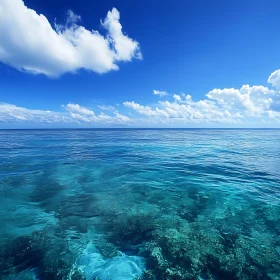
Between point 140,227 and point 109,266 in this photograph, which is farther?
point 140,227

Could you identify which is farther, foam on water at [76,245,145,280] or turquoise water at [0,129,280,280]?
turquoise water at [0,129,280,280]

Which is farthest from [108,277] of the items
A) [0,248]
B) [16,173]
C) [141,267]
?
[16,173]

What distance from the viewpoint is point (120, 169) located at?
62.6ft

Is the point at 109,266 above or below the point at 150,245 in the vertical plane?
below

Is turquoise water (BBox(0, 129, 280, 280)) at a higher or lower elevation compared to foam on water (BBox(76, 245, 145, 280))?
higher

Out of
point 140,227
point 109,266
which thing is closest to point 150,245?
point 140,227

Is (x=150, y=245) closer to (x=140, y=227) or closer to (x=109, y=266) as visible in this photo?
(x=140, y=227)

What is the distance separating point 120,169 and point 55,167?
761 cm

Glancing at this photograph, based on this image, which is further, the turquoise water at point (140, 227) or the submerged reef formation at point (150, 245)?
the turquoise water at point (140, 227)

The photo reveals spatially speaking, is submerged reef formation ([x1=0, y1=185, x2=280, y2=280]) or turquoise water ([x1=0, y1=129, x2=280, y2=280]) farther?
turquoise water ([x1=0, y1=129, x2=280, y2=280])

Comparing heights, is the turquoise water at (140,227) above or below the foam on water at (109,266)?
above

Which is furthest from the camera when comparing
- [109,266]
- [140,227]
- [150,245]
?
[140,227]

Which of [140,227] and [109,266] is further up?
[140,227]

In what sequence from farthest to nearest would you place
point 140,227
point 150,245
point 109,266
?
point 140,227 → point 150,245 → point 109,266
